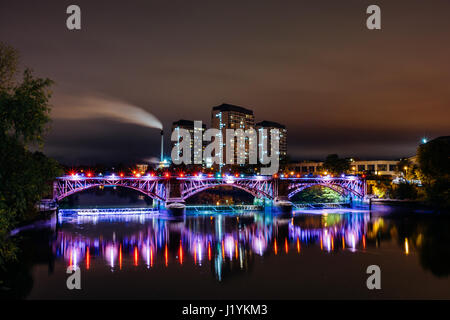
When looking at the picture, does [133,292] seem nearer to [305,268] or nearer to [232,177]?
[305,268]

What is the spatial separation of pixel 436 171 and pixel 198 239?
51.4 meters

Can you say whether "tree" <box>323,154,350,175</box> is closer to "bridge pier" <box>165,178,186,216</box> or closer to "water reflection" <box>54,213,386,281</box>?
"water reflection" <box>54,213,386,281</box>

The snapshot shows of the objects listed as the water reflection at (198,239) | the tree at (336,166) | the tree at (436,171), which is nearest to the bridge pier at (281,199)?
the water reflection at (198,239)

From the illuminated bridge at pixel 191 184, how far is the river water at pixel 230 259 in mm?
7274

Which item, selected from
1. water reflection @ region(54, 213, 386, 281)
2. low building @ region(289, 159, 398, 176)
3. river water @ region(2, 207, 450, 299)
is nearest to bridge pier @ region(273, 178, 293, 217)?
water reflection @ region(54, 213, 386, 281)

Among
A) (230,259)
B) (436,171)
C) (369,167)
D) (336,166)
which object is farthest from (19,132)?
(369,167)

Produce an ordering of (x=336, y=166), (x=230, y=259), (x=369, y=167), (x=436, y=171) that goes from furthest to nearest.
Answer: (x=369, y=167) → (x=336, y=166) → (x=436, y=171) → (x=230, y=259)

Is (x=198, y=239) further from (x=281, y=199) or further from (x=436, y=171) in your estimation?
(x=436, y=171)

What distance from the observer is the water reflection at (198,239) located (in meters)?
34.9

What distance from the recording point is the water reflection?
34.9 meters

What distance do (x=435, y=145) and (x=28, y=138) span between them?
75.8m

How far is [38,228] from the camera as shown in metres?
49.2

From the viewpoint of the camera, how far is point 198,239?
46562 mm

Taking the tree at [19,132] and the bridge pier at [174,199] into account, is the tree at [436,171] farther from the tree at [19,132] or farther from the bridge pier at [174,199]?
the tree at [19,132]
